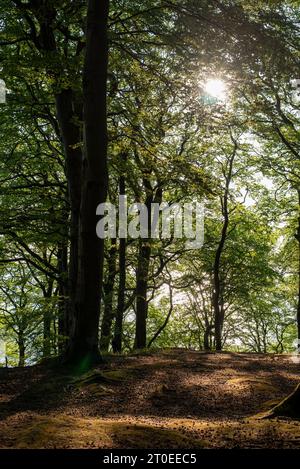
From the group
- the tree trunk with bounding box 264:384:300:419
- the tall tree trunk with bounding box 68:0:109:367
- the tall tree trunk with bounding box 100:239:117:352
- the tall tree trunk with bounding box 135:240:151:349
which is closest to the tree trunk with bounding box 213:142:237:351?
the tall tree trunk with bounding box 135:240:151:349

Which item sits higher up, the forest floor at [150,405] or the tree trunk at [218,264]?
the tree trunk at [218,264]

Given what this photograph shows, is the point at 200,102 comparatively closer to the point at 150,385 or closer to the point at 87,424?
the point at 150,385

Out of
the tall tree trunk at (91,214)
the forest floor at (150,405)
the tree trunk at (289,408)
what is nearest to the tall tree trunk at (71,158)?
the tall tree trunk at (91,214)

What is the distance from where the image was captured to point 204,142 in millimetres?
12023

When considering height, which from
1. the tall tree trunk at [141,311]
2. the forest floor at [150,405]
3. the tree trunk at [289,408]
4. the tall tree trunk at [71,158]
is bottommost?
the forest floor at [150,405]

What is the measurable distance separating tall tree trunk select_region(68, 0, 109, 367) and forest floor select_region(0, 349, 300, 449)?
2.30 feet

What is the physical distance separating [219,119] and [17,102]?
6.05m

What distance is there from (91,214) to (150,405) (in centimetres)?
422

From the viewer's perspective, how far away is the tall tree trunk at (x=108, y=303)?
16859mm

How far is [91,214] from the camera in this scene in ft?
30.3

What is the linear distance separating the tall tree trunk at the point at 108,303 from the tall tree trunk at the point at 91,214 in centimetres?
643

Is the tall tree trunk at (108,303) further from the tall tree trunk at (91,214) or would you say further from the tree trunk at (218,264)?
the tall tree trunk at (91,214)

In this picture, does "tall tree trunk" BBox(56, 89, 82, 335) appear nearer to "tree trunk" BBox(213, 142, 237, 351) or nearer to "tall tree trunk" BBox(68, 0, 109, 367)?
"tall tree trunk" BBox(68, 0, 109, 367)
